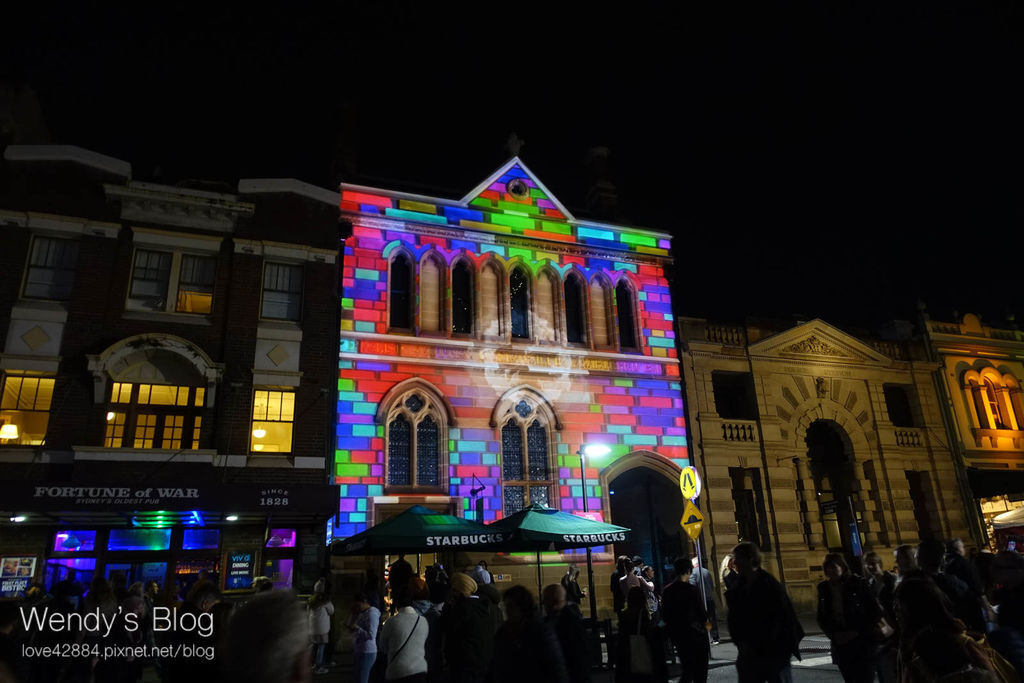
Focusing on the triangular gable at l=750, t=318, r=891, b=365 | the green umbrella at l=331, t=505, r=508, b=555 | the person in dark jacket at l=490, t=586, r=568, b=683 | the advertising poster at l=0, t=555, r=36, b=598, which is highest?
the triangular gable at l=750, t=318, r=891, b=365

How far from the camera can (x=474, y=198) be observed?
20.6 m

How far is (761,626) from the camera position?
640 centimetres

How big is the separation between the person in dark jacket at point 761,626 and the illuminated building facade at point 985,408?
74.9 feet

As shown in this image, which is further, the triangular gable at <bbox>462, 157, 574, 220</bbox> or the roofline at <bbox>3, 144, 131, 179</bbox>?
the triangular gable at <bbox>462, 157, 574, 220</bbox>

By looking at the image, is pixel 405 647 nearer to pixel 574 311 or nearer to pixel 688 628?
pixel 688 628

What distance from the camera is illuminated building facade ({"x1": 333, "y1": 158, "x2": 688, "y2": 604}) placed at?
1781 centimetres

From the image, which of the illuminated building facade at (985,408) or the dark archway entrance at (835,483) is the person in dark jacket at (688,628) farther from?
the illuminated building facade at (985,408)

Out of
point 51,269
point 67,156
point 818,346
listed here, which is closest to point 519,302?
point 818,346

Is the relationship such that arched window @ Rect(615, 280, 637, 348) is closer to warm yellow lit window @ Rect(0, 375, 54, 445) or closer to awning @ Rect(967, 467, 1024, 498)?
awning @ Rect(967, 467, 1024, 498)

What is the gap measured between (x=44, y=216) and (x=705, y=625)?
17.6 m

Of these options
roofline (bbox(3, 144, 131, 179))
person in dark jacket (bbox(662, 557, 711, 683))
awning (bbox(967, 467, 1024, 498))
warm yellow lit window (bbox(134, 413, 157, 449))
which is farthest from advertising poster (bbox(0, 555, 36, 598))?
awning (bbox(967, 467, 1024, 498))

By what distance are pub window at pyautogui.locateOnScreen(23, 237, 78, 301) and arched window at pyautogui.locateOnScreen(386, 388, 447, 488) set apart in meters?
8.53

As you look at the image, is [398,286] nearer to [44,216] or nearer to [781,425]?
[44,216]

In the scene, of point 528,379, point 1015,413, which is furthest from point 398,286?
point 1015,413
